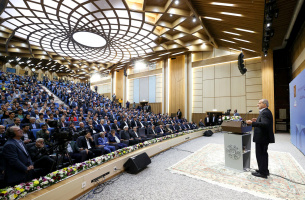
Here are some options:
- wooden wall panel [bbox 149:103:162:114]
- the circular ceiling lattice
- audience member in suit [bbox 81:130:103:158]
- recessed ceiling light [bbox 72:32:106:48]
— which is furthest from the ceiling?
audience member in suit [bbox 81:130:103:158]

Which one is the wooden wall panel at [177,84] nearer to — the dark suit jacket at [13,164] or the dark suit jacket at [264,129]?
the dark suit jacket at [264,129]

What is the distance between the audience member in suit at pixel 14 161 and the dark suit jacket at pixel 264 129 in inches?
151

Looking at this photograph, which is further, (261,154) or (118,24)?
(118,24)

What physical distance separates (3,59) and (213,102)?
23.4m

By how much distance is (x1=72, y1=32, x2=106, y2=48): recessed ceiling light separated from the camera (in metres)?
10.9

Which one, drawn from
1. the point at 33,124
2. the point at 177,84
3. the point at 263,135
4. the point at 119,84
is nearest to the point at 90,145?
the point at 33,124

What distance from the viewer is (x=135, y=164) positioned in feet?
10.7

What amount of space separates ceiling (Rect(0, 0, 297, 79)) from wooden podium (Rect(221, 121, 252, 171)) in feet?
15.3

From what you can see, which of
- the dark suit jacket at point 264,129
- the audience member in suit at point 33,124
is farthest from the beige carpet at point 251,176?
the audience member in suit at point 33,124

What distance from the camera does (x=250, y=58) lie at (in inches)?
420

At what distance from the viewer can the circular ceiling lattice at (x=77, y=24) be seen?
7.57 m

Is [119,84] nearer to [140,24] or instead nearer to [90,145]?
[140,24]

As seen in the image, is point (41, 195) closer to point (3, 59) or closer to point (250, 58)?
point (250, 58)

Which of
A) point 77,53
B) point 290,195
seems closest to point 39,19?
point 77,53
